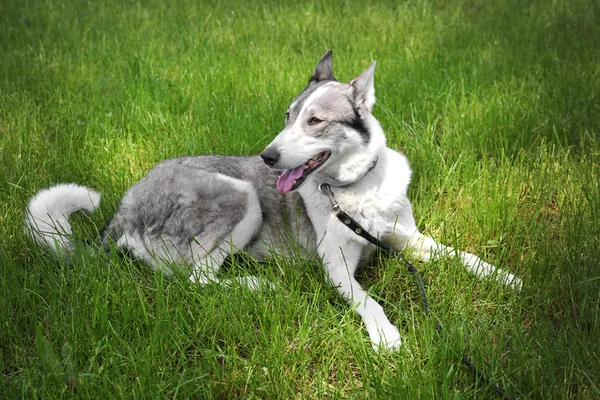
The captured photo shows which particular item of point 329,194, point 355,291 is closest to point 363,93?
point 329,194

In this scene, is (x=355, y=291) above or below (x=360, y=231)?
below

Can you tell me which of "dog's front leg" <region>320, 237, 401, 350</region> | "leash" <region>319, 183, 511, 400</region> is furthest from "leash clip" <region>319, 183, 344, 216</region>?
"dog's front leg" <region>320, 237, 401, 350</region>

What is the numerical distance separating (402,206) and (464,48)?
11.0 feet

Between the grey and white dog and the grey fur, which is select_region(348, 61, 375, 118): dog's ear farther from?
the grey fur

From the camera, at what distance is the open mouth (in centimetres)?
301

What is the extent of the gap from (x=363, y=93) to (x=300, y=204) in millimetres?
743

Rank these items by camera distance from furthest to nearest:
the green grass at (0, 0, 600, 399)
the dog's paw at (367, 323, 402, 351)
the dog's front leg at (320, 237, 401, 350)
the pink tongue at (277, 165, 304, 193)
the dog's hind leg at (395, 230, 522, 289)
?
the pink tongue at (277, 165, 304, 193) → the dog's hind leg at (395, 230, 522, 289) → the dog's front leg at (320, 237, 401, 350) → the dog's paw at (367, 323, 402, 351) → the green grass at (0, 0, 600, 399)

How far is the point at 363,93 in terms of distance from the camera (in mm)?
3176

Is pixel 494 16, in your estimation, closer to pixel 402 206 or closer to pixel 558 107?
pixel 558 107

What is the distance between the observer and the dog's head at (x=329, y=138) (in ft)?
9.72

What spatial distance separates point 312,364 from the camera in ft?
8.29

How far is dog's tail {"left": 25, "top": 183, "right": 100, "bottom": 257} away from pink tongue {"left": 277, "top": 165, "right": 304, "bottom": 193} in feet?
3.82

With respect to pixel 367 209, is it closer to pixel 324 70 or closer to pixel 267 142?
pixel 324 70

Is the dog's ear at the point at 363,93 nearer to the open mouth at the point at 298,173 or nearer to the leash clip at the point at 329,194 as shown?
the open mouth at the point at 298,173
